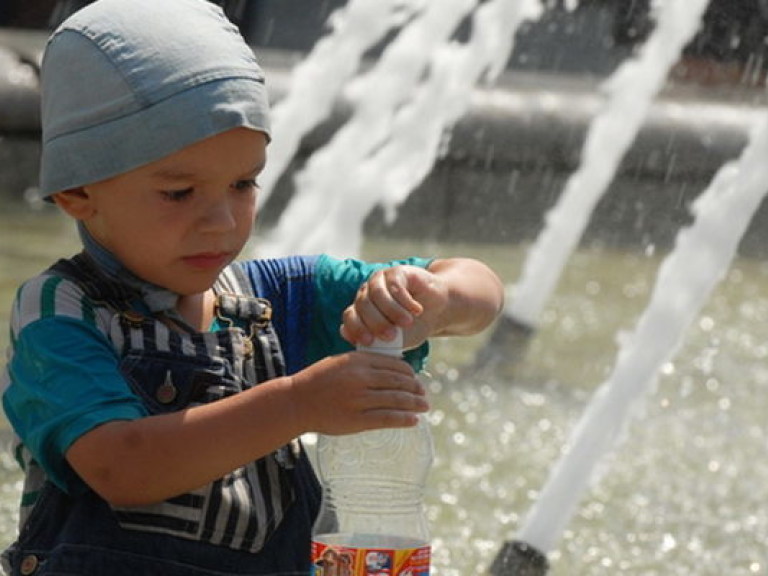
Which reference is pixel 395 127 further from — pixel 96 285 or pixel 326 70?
pixel 96 285

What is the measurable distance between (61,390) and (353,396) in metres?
0.36

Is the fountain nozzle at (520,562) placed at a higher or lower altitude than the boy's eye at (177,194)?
lower

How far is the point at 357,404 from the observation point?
2.11 metres

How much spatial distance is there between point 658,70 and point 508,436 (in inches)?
145

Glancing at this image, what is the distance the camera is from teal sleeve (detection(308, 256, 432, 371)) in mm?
2555

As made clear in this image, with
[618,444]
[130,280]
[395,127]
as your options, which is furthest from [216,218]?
[395,127]

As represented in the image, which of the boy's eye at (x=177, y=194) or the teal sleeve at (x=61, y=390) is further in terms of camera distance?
the boy's eye at (x=177, y=194)

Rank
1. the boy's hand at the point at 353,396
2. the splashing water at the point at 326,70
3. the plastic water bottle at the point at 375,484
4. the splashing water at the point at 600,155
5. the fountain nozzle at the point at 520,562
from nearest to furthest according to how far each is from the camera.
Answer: the boy's hand at the point at 353,396 < the plastic water bottle at the point at 375,484 < the fountain nozzle at the point at 520,562 < the splashing water at the point at 600,155 < the splashing water at the point at 326,70

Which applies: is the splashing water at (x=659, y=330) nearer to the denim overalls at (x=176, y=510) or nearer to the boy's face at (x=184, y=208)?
the denim overalls at (x=176, y=510)

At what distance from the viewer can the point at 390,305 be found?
2170 mm

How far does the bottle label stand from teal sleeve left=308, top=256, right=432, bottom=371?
44cm

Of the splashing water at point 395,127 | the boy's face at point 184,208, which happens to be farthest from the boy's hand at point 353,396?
the splashing water at point 395,127

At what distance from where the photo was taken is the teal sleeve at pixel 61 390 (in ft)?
7.11

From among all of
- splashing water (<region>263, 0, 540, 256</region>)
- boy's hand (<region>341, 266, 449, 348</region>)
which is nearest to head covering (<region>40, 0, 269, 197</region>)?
boy's hand (<region>341, 266, 449, 348</region>)
